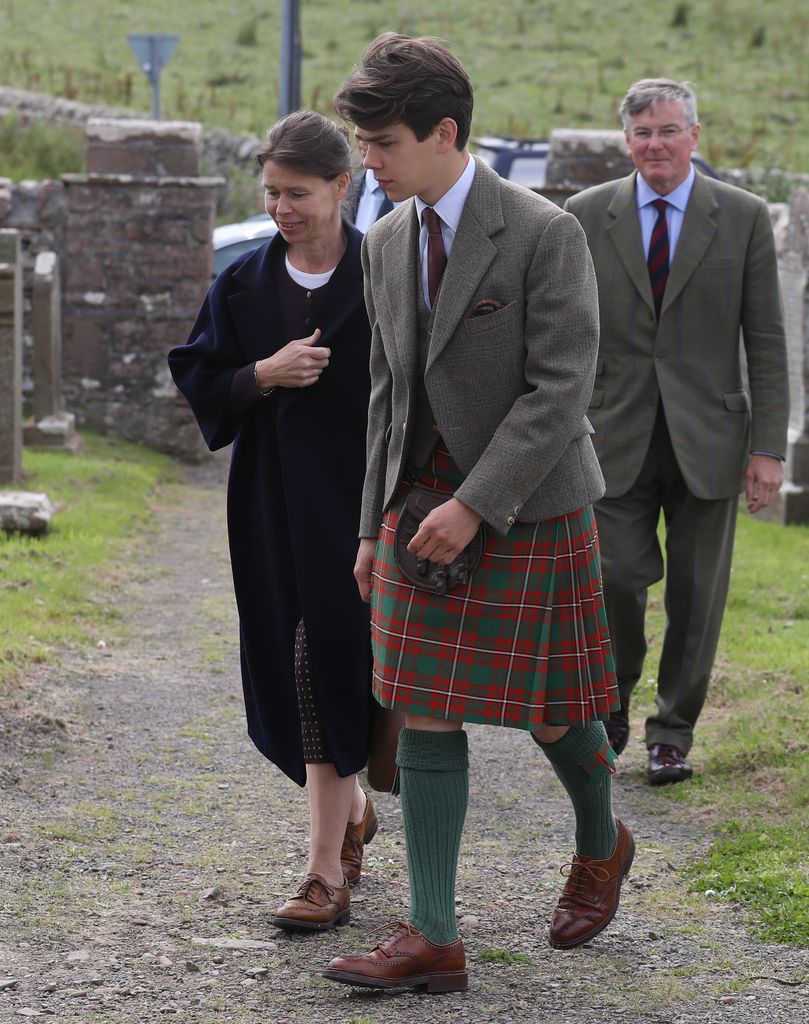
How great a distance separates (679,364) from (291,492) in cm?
178

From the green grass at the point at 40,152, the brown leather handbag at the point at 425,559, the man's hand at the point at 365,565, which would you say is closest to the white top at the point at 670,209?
the man's hand at the point at 365,565

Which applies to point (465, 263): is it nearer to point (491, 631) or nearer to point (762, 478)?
point (491, 631)

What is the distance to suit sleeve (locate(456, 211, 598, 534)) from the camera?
318 cm

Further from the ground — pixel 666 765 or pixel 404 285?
pixel 404 285

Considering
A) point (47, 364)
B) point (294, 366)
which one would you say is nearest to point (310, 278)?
point (294, 366)

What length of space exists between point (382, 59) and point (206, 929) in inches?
82.1

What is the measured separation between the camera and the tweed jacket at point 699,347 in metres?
5.04

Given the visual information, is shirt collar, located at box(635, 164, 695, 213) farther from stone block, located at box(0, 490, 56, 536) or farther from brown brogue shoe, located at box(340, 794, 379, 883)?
stone block, located at box(0, 490, 56, 536)

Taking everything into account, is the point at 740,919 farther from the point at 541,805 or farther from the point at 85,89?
the point at 85,89

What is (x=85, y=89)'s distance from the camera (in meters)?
26.6

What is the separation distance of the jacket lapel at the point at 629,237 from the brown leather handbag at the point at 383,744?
73.3 inches

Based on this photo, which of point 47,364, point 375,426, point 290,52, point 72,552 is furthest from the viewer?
point 290,52

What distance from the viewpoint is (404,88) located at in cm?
314

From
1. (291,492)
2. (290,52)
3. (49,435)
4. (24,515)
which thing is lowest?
(49,435)
